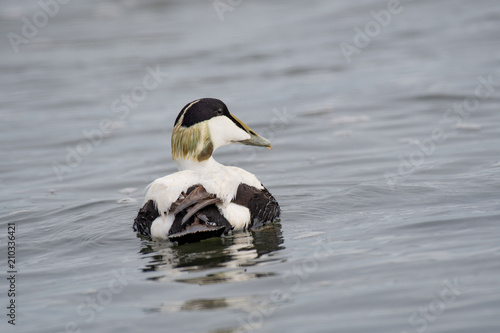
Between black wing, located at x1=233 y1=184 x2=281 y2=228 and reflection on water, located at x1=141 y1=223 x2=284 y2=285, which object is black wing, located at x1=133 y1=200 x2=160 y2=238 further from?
black wing, located at x1=233 y1=184 x2=281 y2=228

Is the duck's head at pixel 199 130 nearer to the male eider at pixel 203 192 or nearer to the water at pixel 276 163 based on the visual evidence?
the male eider at pixel 203 192

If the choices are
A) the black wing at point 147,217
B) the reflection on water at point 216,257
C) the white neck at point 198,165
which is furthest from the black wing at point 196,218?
the white neck at point 198,165

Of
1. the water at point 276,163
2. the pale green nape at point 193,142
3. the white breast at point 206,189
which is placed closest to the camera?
the water at point 276,163

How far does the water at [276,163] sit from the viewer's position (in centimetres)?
397

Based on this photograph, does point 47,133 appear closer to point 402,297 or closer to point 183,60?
point 183,60

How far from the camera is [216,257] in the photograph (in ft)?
15.9

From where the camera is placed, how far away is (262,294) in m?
4.05

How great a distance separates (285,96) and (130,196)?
4.66 meters

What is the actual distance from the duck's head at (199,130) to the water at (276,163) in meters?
0.72

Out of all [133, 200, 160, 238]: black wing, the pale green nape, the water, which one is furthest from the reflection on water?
the pale green nape

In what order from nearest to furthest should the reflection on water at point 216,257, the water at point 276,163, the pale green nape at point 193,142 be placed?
the water at point 276,163, the reflection on water at point 216,257, the pale green nape at point 193,142

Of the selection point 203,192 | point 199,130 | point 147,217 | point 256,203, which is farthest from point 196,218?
point 199,130

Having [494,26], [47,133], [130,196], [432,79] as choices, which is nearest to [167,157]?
[130,196]

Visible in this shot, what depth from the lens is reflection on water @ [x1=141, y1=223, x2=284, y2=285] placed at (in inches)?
175
